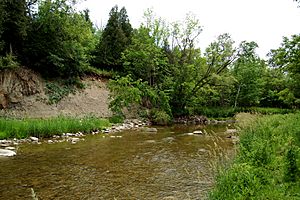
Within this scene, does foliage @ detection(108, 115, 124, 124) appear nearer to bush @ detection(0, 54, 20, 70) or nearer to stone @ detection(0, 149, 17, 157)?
bush @ detection(0, 54, 20, 70)

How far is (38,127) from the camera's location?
1526cm

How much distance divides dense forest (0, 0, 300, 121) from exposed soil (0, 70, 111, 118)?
1273mm

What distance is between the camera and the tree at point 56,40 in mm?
23406

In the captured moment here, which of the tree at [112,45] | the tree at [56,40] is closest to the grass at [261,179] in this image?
the tree at [56,40]

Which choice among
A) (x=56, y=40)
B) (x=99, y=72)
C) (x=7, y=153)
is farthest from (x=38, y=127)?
(x=99, y=72)

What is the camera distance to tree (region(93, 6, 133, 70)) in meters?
31.8

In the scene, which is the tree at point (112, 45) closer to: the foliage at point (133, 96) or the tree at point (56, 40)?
the foliage at point (133, 96)

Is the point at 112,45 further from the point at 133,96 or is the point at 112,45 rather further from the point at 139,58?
the point at 133,96

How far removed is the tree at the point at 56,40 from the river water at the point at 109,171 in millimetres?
11850

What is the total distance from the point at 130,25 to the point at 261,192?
31676mm

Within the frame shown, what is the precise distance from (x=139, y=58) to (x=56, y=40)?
29.1 feet

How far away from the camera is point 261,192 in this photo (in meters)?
4.61

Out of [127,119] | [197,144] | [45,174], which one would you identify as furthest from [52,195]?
[127,119]

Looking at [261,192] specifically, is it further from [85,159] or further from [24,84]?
[24,84]
